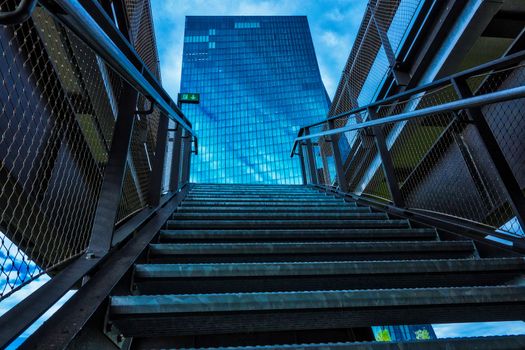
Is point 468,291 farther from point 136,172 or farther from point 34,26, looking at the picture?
point 136,172

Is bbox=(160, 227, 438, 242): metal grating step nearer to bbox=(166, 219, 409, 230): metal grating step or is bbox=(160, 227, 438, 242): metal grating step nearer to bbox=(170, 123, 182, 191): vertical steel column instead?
bbox=(166, 219, 409, 230): metal grating step

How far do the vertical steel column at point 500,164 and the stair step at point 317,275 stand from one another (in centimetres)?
35

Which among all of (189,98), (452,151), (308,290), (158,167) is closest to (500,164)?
(308,290)

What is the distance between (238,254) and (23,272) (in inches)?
37.8

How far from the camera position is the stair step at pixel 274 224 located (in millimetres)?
2113

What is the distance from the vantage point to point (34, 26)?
2.26 m

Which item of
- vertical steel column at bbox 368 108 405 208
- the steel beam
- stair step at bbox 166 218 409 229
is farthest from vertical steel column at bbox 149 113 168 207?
vertical steel column at bbox 368 108 405 208

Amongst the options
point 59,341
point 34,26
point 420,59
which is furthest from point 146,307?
point 420,59

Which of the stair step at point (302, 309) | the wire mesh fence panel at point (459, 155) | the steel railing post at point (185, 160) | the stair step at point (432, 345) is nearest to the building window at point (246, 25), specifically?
the wire mesh fence panel at point (459, 155)

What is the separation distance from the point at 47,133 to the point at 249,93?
51314 mm

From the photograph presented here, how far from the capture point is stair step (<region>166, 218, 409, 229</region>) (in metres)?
2.11

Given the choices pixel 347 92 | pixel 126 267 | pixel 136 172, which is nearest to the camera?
pixel 126 267

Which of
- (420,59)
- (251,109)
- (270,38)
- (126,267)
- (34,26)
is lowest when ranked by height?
(126,267)

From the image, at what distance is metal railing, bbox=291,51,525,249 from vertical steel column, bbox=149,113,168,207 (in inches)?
64.1
